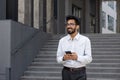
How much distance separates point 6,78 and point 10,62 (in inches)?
20.4

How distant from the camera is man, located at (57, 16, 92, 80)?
6.51m

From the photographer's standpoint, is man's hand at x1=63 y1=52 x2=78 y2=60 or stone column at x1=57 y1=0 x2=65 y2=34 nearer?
man's hand at x1=63 y1=52 x2=78 y2=60

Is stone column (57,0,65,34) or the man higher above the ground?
stone column (57,0,65,34)

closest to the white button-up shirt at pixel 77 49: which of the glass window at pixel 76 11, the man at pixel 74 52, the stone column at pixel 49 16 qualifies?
the man at pixel 74 52

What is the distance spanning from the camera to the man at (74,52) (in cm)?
651

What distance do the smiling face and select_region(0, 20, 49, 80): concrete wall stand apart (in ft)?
21.5

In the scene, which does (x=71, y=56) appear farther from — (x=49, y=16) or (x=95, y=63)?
(x=49, y=16)

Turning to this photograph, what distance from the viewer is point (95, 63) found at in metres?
14.9

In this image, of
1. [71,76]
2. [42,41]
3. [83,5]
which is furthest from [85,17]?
[71,76]

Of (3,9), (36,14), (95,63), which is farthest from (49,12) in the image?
(95,63)

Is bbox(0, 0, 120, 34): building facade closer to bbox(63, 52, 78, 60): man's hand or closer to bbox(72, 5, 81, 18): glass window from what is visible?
bbox(72, 5, 81, 18): glass window

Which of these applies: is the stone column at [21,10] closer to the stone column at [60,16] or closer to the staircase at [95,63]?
the staircase at [95,63]

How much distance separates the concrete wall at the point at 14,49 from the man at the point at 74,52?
6.35 meters

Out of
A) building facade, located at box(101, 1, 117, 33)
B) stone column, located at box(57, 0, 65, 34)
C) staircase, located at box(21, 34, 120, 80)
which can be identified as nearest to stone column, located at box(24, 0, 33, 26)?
staircase, located at box(21, 34, 120, 80)
